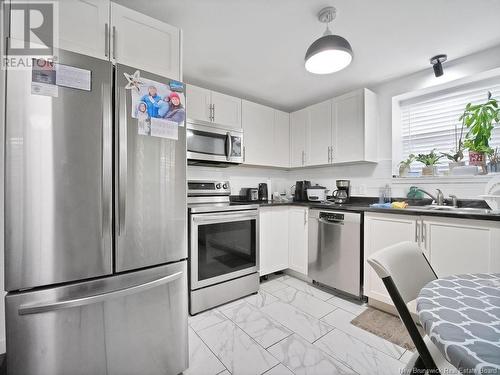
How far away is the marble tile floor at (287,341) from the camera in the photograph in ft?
4.48

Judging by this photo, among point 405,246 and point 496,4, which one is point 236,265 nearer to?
point 405,246

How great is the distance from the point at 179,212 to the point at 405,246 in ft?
3.86

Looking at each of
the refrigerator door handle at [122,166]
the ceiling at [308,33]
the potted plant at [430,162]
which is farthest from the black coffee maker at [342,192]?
the refrigerator door handle at [122,166]

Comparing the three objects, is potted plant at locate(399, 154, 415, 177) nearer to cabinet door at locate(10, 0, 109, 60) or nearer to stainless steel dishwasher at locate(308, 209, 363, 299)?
stainless steel dishwasher at locate(308, 209, 363, 299)

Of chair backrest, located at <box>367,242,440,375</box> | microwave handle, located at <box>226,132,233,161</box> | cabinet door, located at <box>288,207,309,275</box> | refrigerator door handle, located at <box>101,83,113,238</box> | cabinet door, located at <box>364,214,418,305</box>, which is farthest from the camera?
cabinet door, located at <box>288,207,309,275</box>

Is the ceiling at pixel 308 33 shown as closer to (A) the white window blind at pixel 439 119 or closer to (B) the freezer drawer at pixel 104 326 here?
(A) the white window blind at pixel 439 119

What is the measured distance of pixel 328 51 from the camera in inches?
56.3

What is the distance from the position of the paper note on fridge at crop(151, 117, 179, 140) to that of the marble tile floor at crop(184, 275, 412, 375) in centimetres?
143

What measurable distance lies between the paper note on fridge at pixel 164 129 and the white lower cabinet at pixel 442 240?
5.90 ft

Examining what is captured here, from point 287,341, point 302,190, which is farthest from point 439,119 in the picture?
point 287,341

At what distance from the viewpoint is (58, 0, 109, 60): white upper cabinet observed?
45.5 inches

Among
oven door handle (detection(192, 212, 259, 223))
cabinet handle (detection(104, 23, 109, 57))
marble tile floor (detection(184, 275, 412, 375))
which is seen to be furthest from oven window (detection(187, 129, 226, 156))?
marble tile floor (detection(184, 275, 412, 375))

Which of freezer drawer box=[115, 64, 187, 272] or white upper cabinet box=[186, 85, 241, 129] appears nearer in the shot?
freezer drawer box=[115, 64, 187, 272]

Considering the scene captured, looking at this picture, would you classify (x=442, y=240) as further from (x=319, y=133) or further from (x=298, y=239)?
(x=319, y=133)
